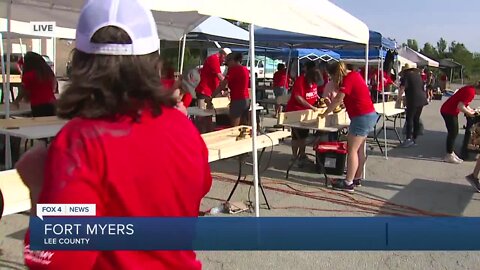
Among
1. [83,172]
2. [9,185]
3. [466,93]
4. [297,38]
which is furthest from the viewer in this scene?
→ [297,38]

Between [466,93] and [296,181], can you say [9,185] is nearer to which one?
[296,181]

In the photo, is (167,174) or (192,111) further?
(192,111)

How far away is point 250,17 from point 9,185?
232 cm

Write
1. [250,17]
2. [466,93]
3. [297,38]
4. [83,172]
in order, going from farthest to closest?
[297,38] < [466,93] < [250,17] < [83,172]

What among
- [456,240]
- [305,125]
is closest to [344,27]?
[305,125]

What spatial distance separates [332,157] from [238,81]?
1941 millimetres

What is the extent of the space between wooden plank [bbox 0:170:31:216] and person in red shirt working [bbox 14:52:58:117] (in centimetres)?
316

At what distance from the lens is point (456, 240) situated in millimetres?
1234

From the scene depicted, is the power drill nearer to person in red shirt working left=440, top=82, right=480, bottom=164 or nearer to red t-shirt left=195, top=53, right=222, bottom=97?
red t-shirt left=195, top=53, right=222, bottom=97

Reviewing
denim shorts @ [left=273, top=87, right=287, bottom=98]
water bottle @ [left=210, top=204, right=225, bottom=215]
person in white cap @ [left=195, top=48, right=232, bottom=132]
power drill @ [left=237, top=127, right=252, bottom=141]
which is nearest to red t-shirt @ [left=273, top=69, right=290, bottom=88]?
denim shorts @ [left=273, top=87, right=287, bottom=98]

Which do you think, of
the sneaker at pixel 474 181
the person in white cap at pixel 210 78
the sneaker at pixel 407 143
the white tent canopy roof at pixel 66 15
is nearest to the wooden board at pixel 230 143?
the white tent canopy roof at pixel 66 15

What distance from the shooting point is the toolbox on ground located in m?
7.48

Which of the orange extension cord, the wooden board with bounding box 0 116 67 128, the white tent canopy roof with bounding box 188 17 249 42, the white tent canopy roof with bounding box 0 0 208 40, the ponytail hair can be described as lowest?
the orange extension cord

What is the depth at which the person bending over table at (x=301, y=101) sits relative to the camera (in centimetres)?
780
